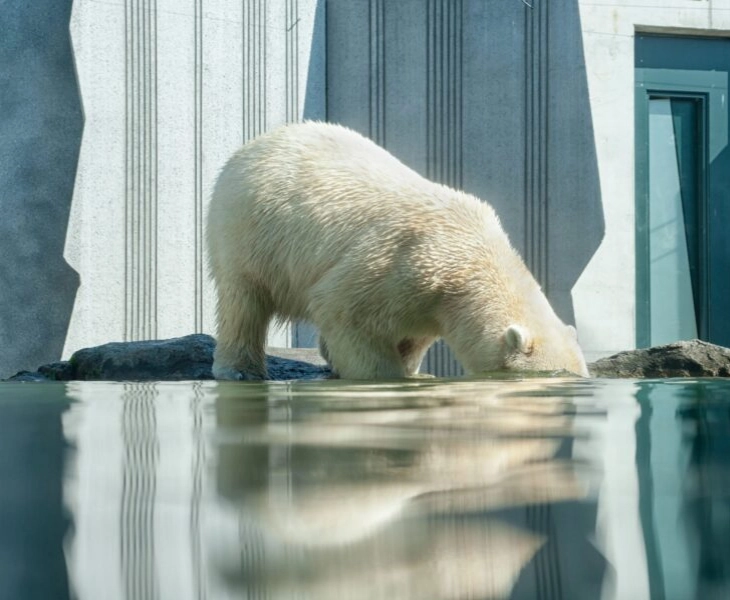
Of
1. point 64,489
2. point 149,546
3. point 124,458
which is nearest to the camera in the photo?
point 149,546

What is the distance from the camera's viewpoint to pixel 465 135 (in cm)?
1067

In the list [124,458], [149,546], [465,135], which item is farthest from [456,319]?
[465,135]

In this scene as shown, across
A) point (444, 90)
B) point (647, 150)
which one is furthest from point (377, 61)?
point (647, 150)

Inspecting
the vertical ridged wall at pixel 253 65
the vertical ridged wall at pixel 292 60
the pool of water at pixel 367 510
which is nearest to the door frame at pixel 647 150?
the vertical ridged wall at pixel 292 60

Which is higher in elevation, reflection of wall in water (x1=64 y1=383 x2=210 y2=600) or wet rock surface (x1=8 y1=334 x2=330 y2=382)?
wet rock surface (x1=8 y1=334 x2=330 y2=382)

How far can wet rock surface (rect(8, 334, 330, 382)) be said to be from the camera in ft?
19.2

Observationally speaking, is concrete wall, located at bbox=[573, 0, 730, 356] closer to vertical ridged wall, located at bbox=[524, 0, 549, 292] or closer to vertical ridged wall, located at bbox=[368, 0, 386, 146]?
vertical ridged wall, located at bbox=[524, 0, 549, 292]

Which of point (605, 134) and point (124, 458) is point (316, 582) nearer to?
point (124, 458)

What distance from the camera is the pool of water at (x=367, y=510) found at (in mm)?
694

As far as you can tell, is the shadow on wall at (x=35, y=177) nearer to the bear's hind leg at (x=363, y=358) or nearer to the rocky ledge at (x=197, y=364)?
the rocky ledge at (x=197, y=364)

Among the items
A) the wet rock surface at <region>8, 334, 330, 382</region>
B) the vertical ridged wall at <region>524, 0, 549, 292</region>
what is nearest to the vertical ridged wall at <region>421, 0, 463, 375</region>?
the vertical ridged wall at <region>524, 0, 549, 292</region>

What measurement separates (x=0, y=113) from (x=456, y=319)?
6617 mm

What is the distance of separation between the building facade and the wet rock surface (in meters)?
3.57

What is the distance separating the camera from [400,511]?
0.88 metres
